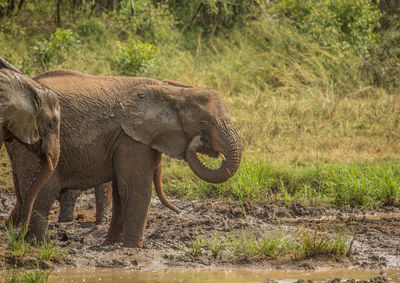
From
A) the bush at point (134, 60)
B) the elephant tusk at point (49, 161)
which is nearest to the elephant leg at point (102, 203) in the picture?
the elephant tusk at point (49, 161)

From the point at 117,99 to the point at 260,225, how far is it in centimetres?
219

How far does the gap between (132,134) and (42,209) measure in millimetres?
1025

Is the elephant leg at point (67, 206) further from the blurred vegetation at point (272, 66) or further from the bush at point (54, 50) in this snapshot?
the bush at point (54, 50)

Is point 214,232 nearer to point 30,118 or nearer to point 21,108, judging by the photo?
point 30,118

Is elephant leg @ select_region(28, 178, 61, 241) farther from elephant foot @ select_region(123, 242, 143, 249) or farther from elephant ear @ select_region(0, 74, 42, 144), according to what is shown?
elephant ear @ select_region(0, 74, 42, 144)

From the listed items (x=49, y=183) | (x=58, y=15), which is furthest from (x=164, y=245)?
(x=58, y=15)

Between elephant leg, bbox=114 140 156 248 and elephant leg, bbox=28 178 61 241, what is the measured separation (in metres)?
0.60

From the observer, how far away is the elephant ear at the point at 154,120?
6598 millimetres

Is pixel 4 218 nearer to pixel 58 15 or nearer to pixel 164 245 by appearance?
pixel 164 245

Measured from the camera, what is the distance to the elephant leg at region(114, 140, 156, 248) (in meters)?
6.58

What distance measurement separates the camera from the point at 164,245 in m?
6.87

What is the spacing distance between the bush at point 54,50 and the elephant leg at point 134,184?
721 cm

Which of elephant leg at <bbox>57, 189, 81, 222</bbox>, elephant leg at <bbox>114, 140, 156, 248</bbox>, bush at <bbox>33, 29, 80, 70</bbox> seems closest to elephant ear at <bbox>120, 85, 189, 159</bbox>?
elephant leg at <bbox>114, 140, 156, 248</bbox>

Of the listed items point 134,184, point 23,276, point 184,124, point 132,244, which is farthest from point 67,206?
point 23,276
